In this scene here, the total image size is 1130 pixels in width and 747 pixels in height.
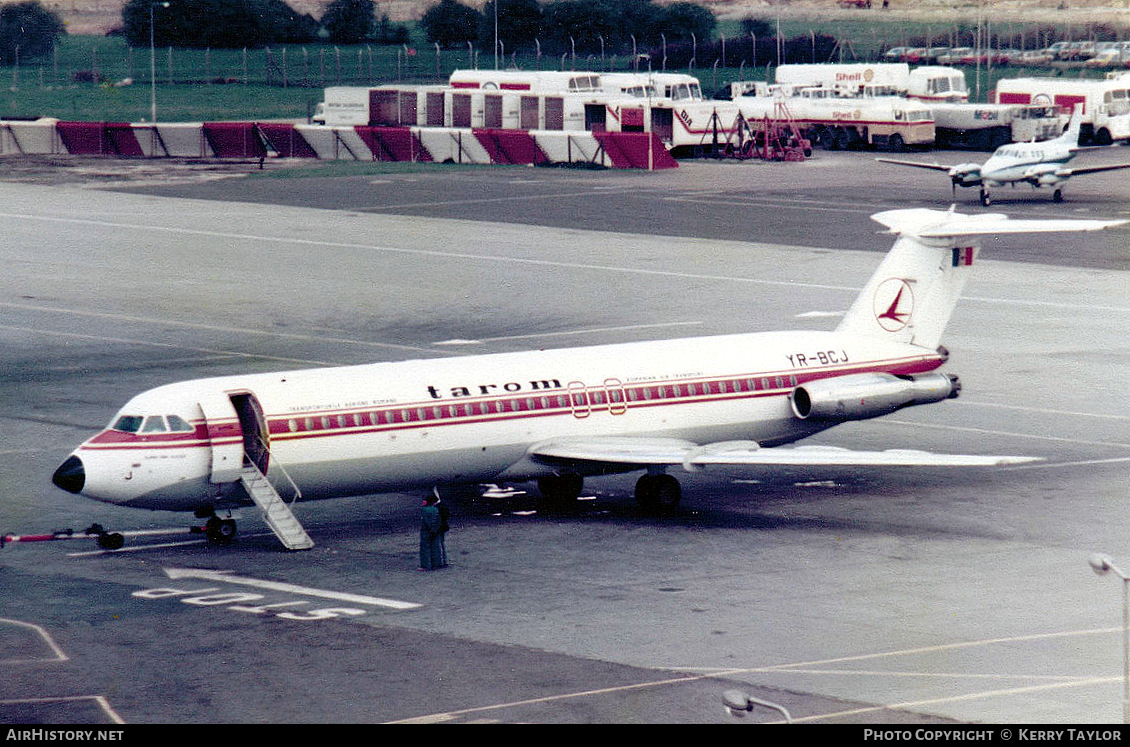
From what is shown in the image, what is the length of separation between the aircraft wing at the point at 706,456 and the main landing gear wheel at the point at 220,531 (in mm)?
6532

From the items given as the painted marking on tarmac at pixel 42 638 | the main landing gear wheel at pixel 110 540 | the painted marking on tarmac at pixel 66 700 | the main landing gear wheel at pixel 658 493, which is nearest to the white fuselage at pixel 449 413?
the main landing gear wheel at pixel 110 540

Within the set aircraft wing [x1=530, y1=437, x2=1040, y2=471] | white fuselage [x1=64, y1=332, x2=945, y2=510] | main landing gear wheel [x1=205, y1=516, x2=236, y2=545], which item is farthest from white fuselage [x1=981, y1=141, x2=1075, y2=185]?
main landing gear wheel [x1=205, y1=516, x2=236, y2=545]

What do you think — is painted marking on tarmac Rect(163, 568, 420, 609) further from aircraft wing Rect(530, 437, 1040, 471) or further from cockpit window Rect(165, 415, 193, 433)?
aircraft wing Rect(530, 437, 1040, 471)

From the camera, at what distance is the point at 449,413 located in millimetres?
38781

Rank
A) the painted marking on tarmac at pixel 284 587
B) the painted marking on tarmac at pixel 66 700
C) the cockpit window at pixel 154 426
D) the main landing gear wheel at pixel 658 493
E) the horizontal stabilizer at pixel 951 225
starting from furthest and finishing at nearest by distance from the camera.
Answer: the horizontal stabilizer at pixel 951 225 < the main landing gear wheel at pixel 658 493 < the cockpit window at pixel 154 426 < the painted marking on tarmac at pixel 284 587 < the painted marking on tarmac at pixel 66 700

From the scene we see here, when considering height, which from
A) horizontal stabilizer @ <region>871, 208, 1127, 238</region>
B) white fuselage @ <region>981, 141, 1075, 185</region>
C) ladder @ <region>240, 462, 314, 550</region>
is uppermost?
white fuselage @ <region>981, 141, 1075, 185</region>

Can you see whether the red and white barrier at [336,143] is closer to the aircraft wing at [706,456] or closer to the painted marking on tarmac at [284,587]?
the aircraft wing at [706,456]

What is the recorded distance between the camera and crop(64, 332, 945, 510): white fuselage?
3681cm

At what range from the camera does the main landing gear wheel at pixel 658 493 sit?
40156 millimetres

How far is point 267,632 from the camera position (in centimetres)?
3100

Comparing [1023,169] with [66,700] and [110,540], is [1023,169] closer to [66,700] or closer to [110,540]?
[110,540]

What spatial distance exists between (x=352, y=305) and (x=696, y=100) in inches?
2266

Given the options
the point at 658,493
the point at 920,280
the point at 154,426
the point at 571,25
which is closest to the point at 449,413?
the point at 658,493

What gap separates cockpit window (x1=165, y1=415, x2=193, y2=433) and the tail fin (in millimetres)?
16230
